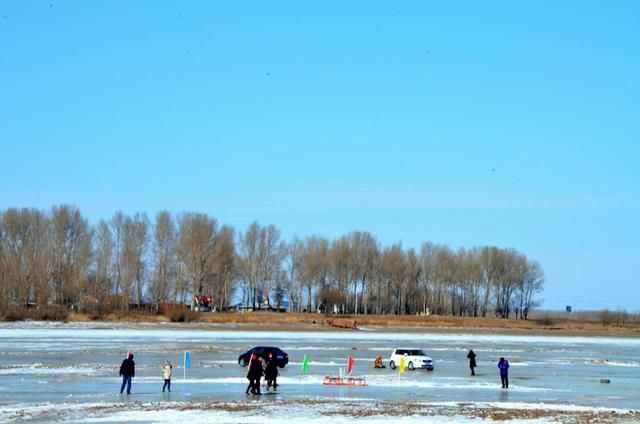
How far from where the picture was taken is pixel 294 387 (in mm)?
40375

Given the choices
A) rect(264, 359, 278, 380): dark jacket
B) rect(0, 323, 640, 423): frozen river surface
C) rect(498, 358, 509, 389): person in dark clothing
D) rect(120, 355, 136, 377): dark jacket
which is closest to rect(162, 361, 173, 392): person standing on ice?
rect(0, 323, 640, 423): frozen river surface

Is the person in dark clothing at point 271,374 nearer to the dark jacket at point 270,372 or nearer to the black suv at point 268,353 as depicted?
the dark jacket at point 270,372

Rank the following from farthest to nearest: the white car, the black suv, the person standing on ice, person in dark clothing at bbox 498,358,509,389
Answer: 1. the white car
2. the black suv
3. person in dark clothing at bbox 498,358,509,389
4. the person standing on ice

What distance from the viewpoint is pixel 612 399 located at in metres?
37.2

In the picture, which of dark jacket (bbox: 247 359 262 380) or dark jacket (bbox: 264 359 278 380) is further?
dark jacket (bbox: 264 359 278 380)

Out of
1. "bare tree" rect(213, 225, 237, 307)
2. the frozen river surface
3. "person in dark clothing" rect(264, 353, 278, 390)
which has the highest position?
"bare tree" rect(213, 225, 237, 307)

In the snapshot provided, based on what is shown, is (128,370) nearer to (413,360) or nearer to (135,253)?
(413,360)

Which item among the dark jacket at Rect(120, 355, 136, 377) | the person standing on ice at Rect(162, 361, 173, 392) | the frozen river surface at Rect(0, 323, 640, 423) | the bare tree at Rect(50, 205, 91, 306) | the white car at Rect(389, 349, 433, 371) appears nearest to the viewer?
the frozen river surface at Rect(0, 323, 640, 423)

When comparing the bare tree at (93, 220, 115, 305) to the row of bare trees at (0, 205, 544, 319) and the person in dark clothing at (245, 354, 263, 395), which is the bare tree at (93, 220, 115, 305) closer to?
the row of bare trees at (0, 205, 544, 319)

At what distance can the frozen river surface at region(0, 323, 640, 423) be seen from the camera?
30.6 m

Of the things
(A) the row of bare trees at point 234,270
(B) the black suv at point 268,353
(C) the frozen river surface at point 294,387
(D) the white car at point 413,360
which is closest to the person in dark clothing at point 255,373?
(C) the frozen river surface at point 294,387

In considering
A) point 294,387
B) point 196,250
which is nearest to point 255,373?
point 294,387

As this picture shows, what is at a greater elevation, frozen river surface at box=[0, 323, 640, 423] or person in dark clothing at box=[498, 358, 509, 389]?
person in dark clothing at box=[498, 358, 509, 389]

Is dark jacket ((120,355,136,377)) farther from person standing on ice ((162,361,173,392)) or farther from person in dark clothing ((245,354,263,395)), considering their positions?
person in dark clothing ((245,354,263,395))
